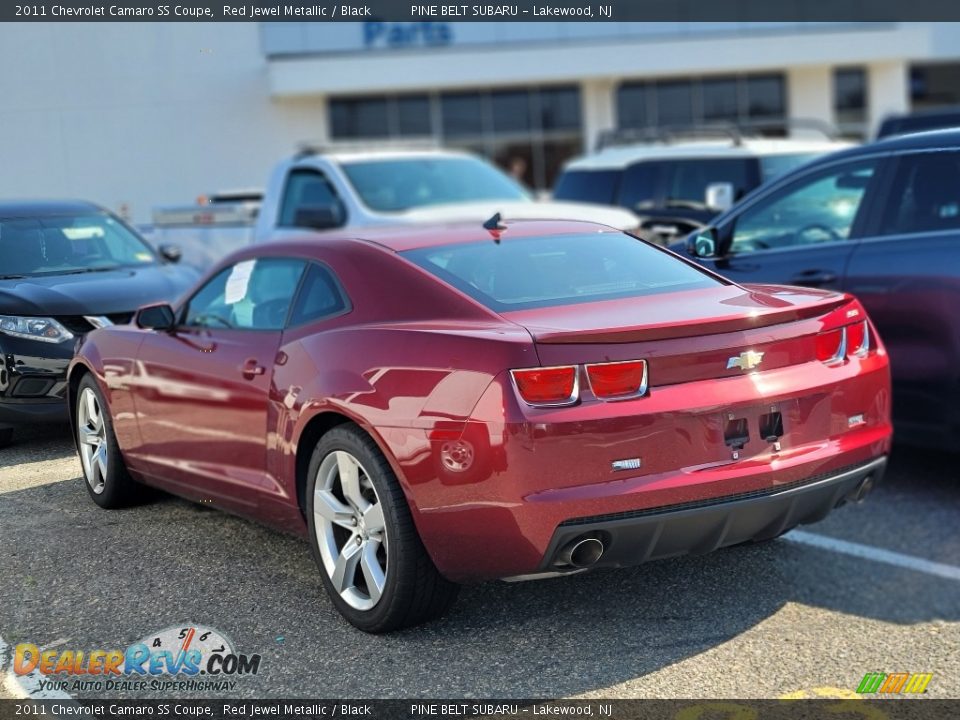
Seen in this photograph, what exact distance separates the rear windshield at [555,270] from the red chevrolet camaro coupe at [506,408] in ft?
0.04

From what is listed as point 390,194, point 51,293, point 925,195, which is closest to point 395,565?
point 51,293

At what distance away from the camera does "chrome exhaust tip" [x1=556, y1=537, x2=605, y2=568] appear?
3.97m

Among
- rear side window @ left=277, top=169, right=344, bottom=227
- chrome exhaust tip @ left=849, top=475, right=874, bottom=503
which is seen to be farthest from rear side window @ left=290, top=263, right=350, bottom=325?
rear side window @ left=277, top=169, right=344, bottom=227

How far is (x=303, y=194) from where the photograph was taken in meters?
11.4

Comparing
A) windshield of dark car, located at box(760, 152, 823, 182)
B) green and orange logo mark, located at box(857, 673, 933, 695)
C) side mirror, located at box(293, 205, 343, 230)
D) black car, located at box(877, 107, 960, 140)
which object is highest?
black car, located at box(877, 107, 960, 140)

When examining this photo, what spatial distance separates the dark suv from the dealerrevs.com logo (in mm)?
3851

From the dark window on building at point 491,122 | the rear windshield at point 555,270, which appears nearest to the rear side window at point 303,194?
the rear windshield at point 555,270

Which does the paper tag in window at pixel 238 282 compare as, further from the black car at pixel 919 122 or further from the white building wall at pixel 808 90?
the white building wall at pixel 808 90

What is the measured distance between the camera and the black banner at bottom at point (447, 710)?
3.80m

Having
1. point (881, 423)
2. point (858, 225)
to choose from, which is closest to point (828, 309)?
point (881, 423)

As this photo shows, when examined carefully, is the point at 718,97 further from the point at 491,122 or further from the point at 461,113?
the point at 461,113

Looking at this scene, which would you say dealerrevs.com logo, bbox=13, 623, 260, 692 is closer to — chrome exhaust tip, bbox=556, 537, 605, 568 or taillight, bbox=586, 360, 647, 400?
chrome exhaust tip, bbox=556, 537, 605, 568

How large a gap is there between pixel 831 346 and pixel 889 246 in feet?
7.29

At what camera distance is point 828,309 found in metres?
4.67
